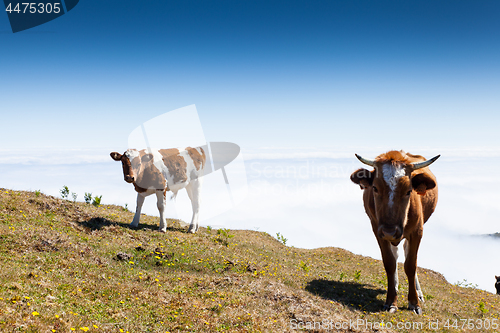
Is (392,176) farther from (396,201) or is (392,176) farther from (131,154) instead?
(131,154)

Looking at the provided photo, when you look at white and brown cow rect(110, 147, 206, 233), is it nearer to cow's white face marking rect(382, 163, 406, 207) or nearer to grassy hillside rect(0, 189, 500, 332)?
grassy hillside rect(0, 189, 500, 332)

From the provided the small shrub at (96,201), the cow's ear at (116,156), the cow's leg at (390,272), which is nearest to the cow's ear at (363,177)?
the cow's leg at (390,272)

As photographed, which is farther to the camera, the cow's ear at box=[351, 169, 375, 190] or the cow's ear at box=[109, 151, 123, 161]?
the cow's ear at box=[109, 151, 123, 161]

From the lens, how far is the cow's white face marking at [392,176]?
948cm

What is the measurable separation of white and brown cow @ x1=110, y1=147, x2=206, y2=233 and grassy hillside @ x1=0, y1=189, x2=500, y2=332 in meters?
1.78

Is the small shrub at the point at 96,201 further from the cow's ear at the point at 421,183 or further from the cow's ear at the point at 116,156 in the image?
the cow's ear at the point at 421,183

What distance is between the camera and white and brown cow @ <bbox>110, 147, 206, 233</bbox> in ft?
56.4

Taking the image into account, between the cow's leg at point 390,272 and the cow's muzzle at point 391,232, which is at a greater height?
the cow's muzzle at point 391,232

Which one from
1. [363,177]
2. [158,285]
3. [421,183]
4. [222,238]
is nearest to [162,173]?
[222,238]

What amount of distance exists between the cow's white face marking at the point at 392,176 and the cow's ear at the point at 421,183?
0.73 m

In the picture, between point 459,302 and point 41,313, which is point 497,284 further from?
point 41,313

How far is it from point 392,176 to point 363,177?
3.43 feet

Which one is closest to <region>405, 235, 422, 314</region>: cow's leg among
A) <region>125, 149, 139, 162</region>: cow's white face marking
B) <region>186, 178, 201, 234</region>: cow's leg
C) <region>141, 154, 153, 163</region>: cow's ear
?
<region>186, 178, 201, 234</region>: cow's leg

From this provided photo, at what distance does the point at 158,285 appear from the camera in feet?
34.4
